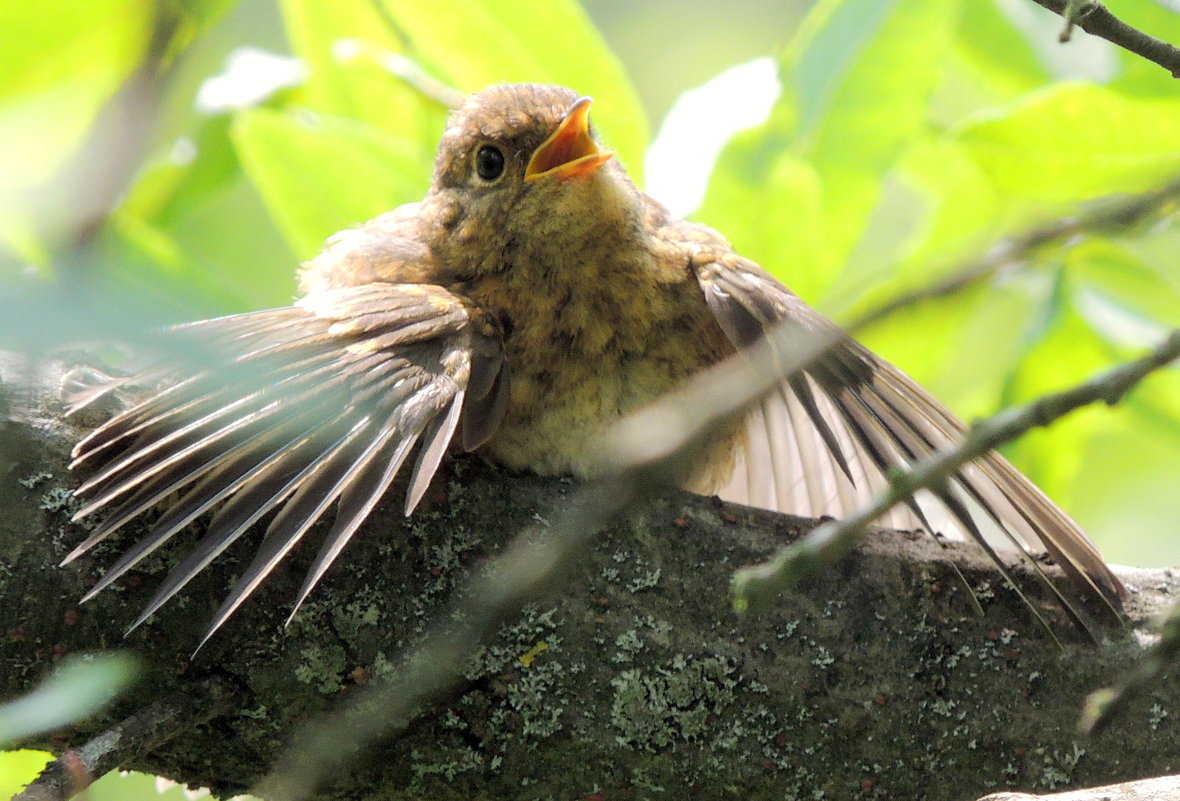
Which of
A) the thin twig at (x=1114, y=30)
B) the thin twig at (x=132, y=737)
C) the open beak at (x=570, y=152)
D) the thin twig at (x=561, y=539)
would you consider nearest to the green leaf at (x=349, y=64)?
the open beak at (x=570, y=152)

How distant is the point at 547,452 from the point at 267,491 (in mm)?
741

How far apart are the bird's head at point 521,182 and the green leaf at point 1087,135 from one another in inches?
35.9

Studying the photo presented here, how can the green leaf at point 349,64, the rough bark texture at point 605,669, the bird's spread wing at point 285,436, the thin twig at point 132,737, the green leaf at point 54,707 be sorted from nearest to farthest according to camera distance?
the green leaf at point 54,707
the thin twig at point 132,737
the bird's spread wing at point 285,436
the rough bark texture at point 605,669
the green leaf at point 349,64

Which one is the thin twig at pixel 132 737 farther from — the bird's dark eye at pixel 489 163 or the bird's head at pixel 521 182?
the bird's dark eye at pixel 489 163

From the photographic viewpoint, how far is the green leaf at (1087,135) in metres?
2.78

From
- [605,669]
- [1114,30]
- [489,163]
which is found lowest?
[605,669]

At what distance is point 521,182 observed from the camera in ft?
10.3

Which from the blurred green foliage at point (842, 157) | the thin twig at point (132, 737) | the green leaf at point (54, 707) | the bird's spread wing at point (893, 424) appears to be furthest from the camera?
the blurred green foliage at point (842, 157)

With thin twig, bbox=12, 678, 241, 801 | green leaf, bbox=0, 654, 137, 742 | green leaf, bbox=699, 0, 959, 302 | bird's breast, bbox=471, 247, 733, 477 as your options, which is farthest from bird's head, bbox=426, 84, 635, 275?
green leaf, bbox=0, 654, 137, 742

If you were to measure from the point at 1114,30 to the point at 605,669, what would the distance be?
1.39 m

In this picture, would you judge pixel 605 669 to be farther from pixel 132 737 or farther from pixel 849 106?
pixel 849 106

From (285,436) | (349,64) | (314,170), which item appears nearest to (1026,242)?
(285,436)

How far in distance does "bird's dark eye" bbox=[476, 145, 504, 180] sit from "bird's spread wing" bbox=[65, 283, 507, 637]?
0.77 m

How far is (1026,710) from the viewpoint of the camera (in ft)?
7.45
